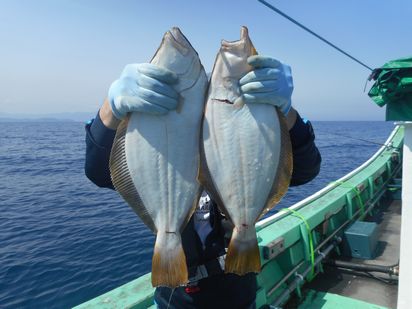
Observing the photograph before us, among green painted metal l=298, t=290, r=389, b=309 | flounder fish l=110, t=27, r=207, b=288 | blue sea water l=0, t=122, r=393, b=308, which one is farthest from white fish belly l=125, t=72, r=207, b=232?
blue sea water l=0, t=122, r=393, b=308

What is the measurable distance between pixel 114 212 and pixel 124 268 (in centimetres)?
413

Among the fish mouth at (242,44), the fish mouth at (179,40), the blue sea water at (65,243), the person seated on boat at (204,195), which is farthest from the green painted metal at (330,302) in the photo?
the blue sea water at (65,243)

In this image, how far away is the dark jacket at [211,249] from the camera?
6.84 ft

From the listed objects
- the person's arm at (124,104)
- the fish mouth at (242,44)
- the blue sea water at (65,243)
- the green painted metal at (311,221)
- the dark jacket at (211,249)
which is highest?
the fish mouth at (242,44)

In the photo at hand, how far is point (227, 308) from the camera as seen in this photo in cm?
214

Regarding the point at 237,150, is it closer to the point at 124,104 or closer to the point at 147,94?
the point at 147,94

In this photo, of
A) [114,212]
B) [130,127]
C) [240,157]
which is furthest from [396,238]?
[114,212]

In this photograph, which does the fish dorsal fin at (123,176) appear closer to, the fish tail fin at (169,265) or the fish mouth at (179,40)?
the fish tail fin at (169,265)

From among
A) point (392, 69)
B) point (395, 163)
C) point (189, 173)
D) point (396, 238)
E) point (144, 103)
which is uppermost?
point (392, 69)

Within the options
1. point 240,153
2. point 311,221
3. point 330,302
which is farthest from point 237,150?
point 311,221

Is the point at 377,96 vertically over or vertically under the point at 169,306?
over

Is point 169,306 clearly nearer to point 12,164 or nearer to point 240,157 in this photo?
point 240,157

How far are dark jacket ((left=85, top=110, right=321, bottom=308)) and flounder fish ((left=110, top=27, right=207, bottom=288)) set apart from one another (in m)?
0.31

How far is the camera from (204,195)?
2.32 m
